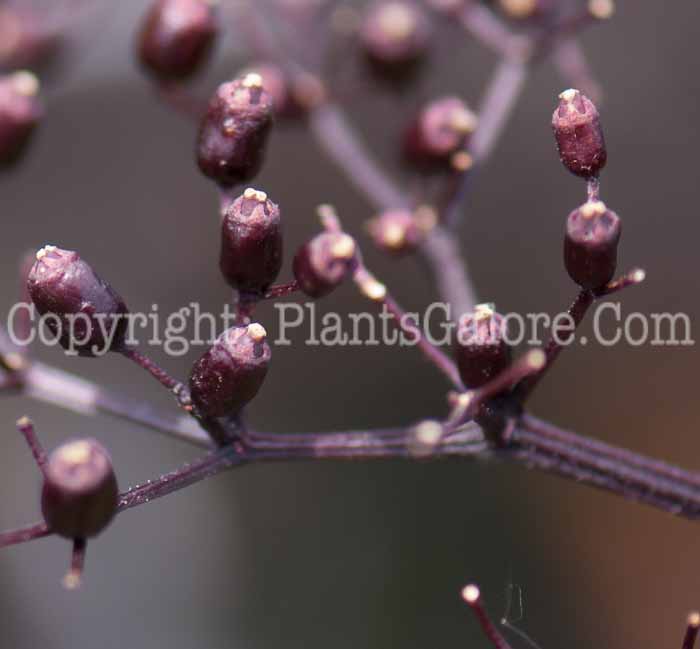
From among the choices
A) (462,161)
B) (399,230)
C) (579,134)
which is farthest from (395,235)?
(579,134)

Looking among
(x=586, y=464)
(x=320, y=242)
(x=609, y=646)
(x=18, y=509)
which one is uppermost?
(x=320, y=242)

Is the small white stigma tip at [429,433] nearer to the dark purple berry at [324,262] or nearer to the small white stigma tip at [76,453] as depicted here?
the dark purple berry at [324,262]

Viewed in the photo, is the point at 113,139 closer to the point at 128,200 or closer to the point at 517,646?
the point at 128,200

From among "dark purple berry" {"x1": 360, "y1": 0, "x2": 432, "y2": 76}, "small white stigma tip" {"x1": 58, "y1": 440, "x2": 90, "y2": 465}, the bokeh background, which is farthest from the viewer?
the bokeh background

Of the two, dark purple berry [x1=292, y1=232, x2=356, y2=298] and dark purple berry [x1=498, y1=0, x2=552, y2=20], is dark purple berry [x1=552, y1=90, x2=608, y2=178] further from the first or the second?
dark purple berry [x1=498, y1=0, x2=552, y2=20]

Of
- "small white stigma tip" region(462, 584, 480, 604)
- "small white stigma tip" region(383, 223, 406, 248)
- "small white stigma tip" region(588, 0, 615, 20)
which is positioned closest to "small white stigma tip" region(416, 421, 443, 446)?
"small white stigma tip" region(462, 584, 480, 604)

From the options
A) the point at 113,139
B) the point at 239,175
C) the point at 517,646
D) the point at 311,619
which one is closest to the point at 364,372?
the point at 311,619
